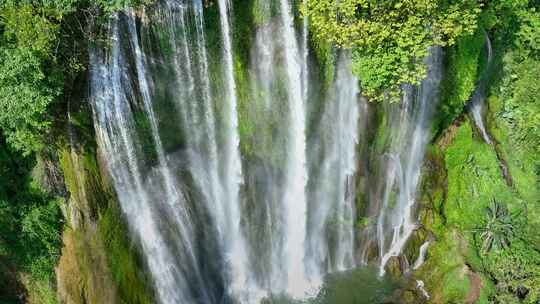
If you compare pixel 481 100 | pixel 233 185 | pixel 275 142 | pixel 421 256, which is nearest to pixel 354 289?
pixel 421 256

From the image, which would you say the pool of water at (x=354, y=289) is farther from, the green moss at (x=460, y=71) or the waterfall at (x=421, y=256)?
the green moss at (x=460, y=71)

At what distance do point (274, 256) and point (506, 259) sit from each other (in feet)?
28.4

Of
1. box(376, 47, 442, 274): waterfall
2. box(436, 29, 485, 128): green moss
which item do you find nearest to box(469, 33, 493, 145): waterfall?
box(436, 29, 485, 128): green moss

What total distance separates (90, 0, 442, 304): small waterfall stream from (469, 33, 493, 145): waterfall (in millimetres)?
3394

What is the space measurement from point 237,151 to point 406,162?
7382 mm

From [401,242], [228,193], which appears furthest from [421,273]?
[228,193]

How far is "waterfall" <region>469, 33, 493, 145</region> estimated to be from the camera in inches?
877

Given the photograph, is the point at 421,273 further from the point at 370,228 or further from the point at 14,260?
the point at 14,260

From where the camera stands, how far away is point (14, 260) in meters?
15.6

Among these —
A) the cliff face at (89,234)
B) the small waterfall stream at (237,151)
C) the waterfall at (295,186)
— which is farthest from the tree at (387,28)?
the cliff face at (89,234)

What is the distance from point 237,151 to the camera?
17844 millimetres

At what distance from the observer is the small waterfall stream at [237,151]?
14883 mm

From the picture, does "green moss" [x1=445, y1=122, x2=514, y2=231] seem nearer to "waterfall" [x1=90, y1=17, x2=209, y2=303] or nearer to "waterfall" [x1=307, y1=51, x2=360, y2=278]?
"waterfall" [x1=307, y1=51, x2=360, y2=278]

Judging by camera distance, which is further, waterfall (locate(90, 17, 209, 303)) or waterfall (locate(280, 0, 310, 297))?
waterfall (locate(280, 0, 310, 297))
